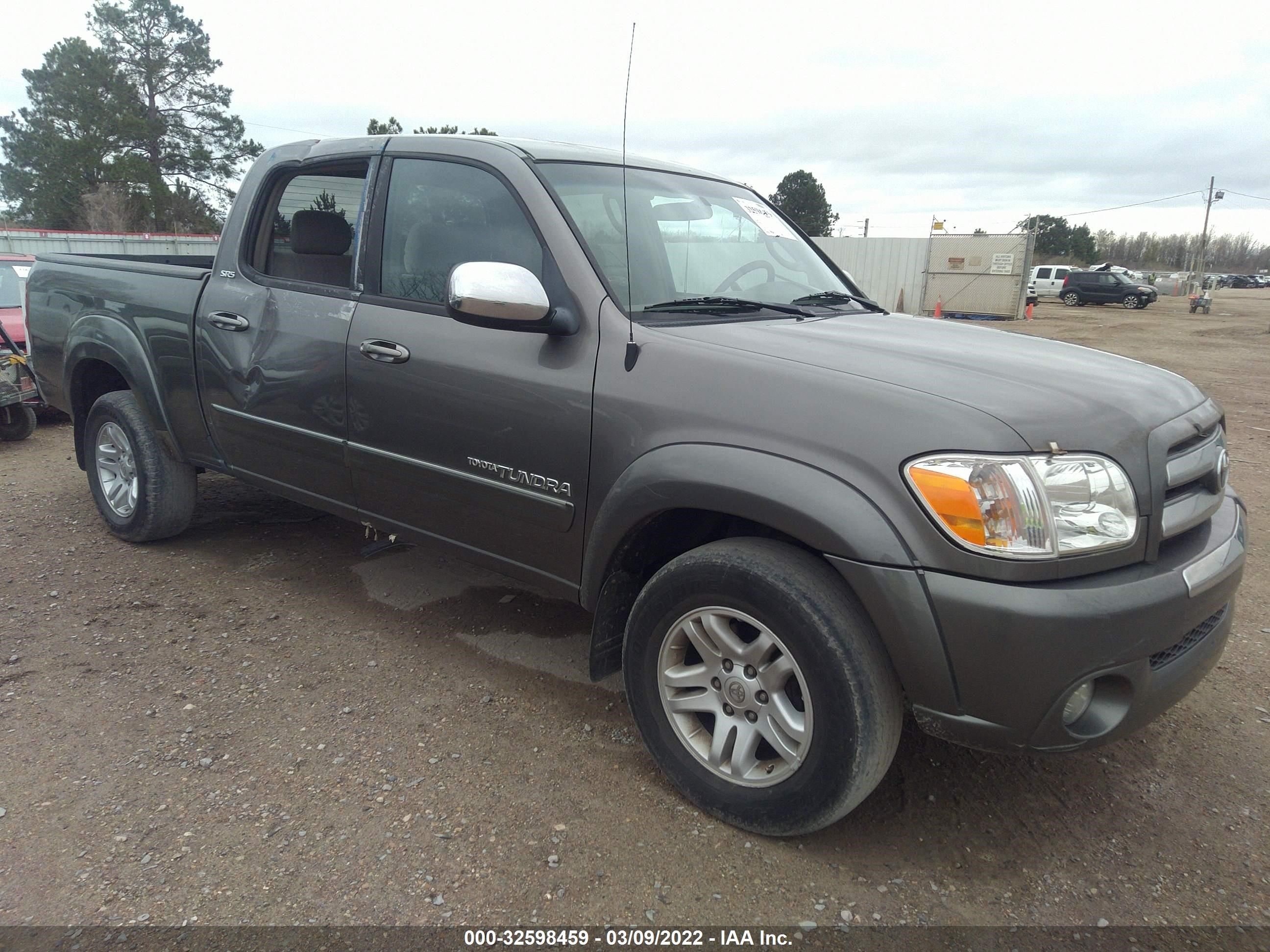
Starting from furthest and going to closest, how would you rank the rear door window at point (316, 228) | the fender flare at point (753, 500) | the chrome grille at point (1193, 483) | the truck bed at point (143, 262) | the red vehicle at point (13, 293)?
the red vehicle at point (13, 293)
the truck bed at point (143, 262)
the rear door window at point (316, 228)
the chrome grille at point (1193, 483)
the fender flare at point (753, 500)

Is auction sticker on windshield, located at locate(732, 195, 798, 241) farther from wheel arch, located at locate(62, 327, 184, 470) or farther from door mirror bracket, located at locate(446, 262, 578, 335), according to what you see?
wheel arch, located at locate(62, 327, 184, 470)

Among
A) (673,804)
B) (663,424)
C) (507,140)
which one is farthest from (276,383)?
(673,804)

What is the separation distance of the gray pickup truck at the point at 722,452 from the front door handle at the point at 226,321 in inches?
0.6

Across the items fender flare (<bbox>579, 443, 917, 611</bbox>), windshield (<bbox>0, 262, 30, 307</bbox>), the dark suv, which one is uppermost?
the dark suv

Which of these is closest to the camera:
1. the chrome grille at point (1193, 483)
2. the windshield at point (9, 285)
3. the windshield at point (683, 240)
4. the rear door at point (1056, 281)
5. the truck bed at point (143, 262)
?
the chrome grille at point (1193, 483)

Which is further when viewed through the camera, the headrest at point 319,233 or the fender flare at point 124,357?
the fender flare at point 124,357

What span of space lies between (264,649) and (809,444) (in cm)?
247

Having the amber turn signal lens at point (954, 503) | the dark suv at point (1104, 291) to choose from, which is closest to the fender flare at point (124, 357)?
the amber turn signal lens at point (954, 503)

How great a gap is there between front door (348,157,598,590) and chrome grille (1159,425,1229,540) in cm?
155

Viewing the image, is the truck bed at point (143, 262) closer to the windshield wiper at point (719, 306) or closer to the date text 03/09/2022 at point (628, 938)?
the windshield wiper at point (719, 306)

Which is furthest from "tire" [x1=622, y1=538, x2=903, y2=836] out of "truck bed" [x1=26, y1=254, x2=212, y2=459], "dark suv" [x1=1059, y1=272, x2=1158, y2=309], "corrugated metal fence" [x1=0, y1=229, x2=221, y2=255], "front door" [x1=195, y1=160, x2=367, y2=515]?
"dark suv" [x1=1059, y1=272, x2=1158, y2=309]

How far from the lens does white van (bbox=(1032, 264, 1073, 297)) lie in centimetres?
3909

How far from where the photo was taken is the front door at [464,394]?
2.68 m

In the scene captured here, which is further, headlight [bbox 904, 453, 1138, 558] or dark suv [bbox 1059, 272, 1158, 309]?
dark suv [bbox 1059, 272, 1158, 309]
